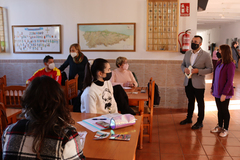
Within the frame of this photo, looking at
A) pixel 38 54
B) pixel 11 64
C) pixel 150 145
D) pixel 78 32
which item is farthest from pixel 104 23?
pixel 150 145

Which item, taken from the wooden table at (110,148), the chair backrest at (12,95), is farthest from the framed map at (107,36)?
the wooden table at (110,148)

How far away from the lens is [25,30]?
5.26m

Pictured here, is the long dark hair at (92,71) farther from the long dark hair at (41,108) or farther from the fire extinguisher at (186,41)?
the fire extinguisher at (186,41)

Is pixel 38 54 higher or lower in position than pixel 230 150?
higher

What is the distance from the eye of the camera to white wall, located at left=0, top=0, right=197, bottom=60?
4.88m

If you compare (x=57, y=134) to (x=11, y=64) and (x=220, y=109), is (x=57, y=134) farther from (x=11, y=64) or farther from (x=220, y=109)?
(x=11, y=64)

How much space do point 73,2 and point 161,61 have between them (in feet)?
7.75

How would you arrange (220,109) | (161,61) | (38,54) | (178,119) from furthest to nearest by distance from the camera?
(38,54)
(161,61)
(178,119)
(220,109)

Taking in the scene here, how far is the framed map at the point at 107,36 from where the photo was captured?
16.2 feet

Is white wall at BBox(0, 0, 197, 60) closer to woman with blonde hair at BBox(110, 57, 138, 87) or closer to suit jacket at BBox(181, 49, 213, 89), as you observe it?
woman with blonde hair at BBox(110, 57, 138, 87)

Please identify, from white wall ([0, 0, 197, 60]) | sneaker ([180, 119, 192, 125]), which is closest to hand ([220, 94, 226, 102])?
sneaker ([180, 119, 192, 125])

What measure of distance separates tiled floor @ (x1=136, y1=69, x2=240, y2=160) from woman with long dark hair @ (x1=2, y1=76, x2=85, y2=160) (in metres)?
1.93

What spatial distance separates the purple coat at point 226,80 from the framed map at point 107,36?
2.18 m

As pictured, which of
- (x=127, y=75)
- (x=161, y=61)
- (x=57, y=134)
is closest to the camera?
(x=57, y=134)
